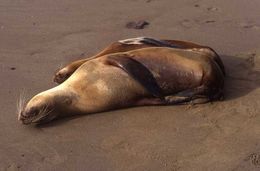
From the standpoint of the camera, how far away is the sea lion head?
4.65m

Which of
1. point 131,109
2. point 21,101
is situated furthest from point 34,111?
point 131,109

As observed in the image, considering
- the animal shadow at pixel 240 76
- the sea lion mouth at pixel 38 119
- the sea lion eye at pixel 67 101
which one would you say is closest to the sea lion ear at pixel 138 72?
the sea lion eye at pixel 67 101

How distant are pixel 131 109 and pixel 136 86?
0.19 m

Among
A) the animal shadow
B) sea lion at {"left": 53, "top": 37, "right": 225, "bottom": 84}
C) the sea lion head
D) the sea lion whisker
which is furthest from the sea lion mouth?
the animal shadow

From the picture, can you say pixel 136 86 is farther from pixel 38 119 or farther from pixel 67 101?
pixel 38 119

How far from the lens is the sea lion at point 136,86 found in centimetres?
475

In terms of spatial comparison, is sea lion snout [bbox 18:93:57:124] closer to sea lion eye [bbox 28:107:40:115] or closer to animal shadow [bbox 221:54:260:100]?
sea lion eye [bbox 28:107:40:115]

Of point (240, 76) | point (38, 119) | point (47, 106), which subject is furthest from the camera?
point (240, 76)

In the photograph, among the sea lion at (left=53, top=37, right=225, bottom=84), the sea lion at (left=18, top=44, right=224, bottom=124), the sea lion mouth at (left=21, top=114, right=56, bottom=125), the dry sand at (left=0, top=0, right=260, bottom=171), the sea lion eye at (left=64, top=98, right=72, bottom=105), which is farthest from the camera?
the sea lion at (left=53, top=37, right=225, bottom=84)

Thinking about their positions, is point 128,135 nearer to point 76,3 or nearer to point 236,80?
point 236,80

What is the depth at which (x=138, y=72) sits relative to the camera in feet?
15.9

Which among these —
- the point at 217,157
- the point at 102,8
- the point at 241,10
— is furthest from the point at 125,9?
the point at 217,157

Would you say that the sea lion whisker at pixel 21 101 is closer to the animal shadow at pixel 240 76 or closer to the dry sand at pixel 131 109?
the dry sand at pixel 131 109

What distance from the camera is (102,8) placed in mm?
6707
